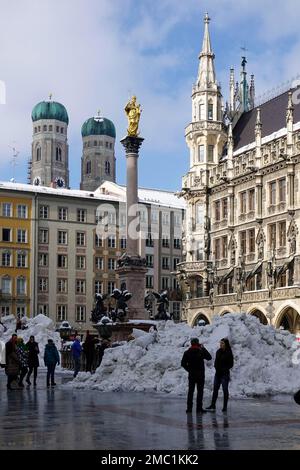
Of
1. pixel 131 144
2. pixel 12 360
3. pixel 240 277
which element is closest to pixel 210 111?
pixel 240 277

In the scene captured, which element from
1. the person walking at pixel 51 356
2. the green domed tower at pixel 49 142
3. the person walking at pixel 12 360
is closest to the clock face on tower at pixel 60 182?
the green domed tower at pixel 49 142

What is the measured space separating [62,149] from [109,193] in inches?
3356

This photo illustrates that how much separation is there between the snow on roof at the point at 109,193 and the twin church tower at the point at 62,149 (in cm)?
7613

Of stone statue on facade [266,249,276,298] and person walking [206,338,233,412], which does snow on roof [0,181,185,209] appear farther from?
person walking [206,338,233,412]

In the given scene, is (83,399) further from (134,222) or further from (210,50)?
(210,50)

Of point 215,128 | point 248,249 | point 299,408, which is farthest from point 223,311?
point 299,408

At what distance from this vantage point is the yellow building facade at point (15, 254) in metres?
81.8

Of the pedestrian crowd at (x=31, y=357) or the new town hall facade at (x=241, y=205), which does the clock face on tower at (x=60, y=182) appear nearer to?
the new town hall facade at (x=241, y=205)

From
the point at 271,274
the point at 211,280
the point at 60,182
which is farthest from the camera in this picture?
the point at 60,182

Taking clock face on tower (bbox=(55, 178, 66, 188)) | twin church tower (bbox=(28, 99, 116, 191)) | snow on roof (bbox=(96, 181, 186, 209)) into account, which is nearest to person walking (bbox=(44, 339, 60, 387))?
snow on roof (bbox=(96, 181, 186, 209))

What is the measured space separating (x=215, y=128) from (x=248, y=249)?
472 inches

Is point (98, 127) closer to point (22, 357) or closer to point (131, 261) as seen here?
point (131, 261)

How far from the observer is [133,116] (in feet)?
148

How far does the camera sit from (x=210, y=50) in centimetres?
7050
